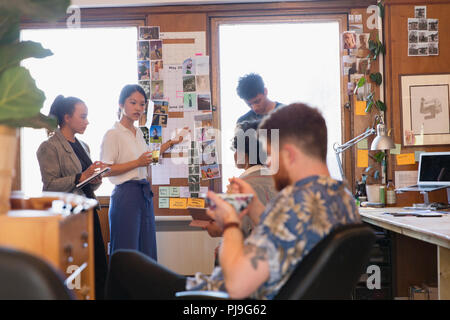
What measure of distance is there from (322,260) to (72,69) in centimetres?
345

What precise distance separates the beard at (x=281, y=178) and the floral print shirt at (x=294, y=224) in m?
0.07

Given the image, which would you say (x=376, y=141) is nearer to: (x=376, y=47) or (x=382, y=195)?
(x=382, y=195)

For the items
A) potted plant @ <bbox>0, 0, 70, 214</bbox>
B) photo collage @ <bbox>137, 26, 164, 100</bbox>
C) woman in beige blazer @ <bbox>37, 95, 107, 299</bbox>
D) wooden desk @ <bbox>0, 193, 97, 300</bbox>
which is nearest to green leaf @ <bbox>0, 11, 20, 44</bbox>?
potted plant @ <bbox>0, 0, 70, 214</bbox>

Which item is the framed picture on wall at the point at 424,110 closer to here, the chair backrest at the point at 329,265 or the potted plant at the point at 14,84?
the chair backrest at the point at 329,265

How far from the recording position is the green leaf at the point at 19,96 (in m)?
1.17

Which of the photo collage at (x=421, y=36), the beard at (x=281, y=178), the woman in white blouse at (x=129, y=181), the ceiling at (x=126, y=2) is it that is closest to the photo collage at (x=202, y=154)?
the woman in white blouse at (x=129, y=181)

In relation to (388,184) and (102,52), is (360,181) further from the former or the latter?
(102,52)

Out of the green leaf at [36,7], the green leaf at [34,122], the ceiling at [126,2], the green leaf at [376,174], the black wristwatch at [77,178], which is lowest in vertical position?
the green leaf at [376,174]

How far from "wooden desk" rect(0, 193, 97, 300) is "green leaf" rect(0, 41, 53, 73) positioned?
40cm

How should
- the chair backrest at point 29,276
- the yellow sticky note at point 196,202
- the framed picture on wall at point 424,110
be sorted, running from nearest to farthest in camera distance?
the chair backrest at point 29,276 < the framed picture on wall at point 424,110 < the yellow sticky note at point 196,202

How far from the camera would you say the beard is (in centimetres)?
142

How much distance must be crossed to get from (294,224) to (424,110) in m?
3.06

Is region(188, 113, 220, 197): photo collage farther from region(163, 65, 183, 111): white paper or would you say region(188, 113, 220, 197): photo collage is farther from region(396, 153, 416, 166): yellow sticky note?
region(396, 153, 416, 166): yellow sticky note
